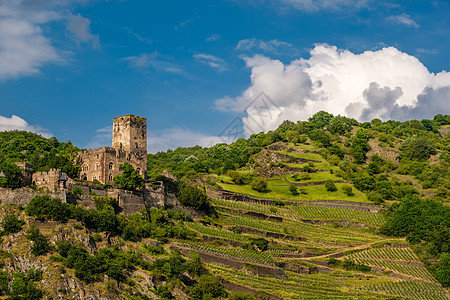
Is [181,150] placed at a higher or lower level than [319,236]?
higher

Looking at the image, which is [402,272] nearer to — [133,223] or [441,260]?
[441,260]

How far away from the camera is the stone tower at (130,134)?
7406cm

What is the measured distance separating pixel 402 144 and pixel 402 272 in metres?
70.2

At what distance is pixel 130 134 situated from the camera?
7412 centimetres

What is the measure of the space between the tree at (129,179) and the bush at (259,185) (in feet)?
122

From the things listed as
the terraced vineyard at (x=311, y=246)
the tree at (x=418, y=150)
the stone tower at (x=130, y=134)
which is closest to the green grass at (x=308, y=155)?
the terraced vineyard at (x=311, y=246)

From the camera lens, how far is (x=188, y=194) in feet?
251

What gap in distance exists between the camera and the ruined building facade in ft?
228

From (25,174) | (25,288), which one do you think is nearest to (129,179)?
(25,174)

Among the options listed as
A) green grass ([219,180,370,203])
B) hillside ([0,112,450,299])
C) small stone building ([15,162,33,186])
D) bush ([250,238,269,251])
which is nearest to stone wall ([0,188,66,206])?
hillside ([0,112,450,299])

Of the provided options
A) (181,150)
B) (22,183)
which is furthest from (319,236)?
(181,150)

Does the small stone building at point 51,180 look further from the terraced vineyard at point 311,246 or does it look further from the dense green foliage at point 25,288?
the terraced vineyard at point 311,246

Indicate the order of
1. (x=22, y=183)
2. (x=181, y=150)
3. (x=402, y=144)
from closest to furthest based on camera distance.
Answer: (x=22, y=183)
(x=402, y=144)
(x=181, y=150)

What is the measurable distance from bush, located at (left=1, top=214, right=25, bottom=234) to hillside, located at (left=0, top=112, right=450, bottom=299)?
129 millimetres
